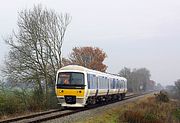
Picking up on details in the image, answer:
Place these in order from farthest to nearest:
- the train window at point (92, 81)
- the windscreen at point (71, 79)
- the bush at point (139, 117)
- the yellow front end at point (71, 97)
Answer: the train window at point (92, 81) → the windscreen at point (71, 79) → the yellow front end at point (71, 97) → the bush at point (139, 117)

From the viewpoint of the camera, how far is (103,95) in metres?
33.8

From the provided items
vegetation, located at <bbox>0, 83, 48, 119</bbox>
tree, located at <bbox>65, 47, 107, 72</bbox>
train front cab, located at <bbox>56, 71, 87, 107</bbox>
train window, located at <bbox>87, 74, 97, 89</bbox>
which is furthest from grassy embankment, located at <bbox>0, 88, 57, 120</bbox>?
tree, located at <bbox>65, 47, 107, 72</bbox>

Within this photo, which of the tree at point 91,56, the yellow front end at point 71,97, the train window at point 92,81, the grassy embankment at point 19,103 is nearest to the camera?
the grassy embankment at point 19,103

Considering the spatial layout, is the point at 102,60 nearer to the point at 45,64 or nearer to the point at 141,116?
the point at 45,64

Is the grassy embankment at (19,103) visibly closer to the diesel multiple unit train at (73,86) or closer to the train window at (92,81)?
the diesel multiple unit train at (73,86)

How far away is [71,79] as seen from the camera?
26266 millimetres

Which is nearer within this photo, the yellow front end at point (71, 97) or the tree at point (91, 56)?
the yellow front end at point (71, 97)

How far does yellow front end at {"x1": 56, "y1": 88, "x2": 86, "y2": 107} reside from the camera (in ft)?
84.9

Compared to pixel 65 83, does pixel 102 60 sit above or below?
above

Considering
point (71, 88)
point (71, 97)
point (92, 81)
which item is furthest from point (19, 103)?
point (92, 81)

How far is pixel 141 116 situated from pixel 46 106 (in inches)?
378

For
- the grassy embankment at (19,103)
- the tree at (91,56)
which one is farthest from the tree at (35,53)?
the tree at (91,56)

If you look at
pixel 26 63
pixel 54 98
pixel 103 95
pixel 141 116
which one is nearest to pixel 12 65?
pixel 26 63

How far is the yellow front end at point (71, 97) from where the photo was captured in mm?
25875
